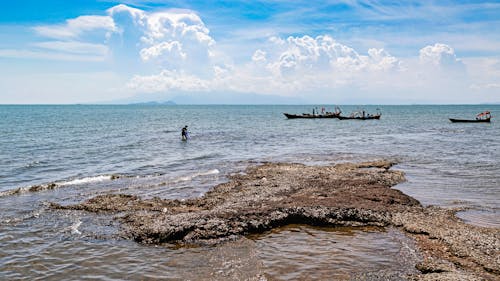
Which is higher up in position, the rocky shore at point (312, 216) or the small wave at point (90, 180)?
the rocky shore at point (312, 216)

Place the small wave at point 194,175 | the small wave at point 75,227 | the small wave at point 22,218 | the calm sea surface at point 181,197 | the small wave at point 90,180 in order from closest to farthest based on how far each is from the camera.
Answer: the calm sea surface at point 181,197 → the small wave at point 75,227 → the small wave at point 22,218 → the small wave at point 90,180 → the small wave at point 194,175

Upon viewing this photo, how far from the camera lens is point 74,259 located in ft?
34.7

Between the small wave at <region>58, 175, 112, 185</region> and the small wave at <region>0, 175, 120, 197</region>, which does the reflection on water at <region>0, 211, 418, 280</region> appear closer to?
the small wave at <region>0, 175, 120, 197</region>

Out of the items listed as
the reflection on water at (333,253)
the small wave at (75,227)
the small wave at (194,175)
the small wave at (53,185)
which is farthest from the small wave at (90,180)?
the reflection on water at (333,253)

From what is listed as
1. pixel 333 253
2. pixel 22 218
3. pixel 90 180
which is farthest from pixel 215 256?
pixel 90 180

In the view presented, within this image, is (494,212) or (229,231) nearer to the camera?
(229,231)

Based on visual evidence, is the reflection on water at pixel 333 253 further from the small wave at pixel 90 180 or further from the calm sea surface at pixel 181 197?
the small wave at pixel 90 180

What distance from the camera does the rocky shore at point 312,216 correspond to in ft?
32.9

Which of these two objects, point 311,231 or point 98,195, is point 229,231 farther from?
point 98,195

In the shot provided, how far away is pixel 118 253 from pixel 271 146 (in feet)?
94.6

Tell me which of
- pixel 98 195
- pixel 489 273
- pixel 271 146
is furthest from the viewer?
pixel 271 146

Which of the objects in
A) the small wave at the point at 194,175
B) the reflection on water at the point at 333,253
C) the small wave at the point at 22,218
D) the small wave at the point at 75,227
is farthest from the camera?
the small wave at the point at 194,175

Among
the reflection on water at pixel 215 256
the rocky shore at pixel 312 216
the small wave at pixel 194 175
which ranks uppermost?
the rocky shore at pixel 312 216

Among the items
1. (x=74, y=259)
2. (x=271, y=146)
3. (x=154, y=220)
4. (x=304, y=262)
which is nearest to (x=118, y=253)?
(x=74, y=259)
